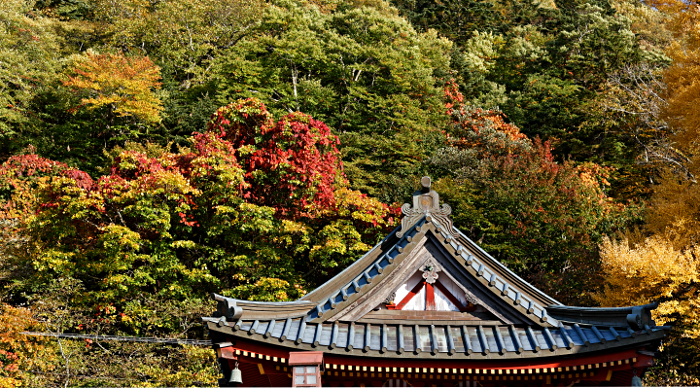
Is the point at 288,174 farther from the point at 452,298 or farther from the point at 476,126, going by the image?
the point at 452,298

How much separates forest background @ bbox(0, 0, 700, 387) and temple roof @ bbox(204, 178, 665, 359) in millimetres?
6515

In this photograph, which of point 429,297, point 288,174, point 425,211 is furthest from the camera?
point 288,174

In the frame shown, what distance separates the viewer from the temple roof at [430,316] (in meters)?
6.50

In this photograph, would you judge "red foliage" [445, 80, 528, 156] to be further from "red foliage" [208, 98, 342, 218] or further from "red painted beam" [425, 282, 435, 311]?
"red painted beam" [425, 282, 435, 311]

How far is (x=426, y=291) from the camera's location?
7.14 m

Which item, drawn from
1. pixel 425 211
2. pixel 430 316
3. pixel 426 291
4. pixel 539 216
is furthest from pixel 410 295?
pixel 539 216

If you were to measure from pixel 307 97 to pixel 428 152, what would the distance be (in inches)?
210

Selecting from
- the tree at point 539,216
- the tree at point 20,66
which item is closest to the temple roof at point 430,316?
the tree at point 539,216

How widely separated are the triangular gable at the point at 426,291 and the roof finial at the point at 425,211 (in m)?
0.21

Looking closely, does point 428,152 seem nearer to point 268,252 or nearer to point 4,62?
point 268,252

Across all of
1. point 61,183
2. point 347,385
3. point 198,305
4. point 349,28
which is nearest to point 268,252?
point 198,305

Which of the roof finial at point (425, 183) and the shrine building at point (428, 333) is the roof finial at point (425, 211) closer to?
the roof finial at point (425, 183)

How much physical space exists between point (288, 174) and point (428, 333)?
396 inches

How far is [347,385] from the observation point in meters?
6.91
